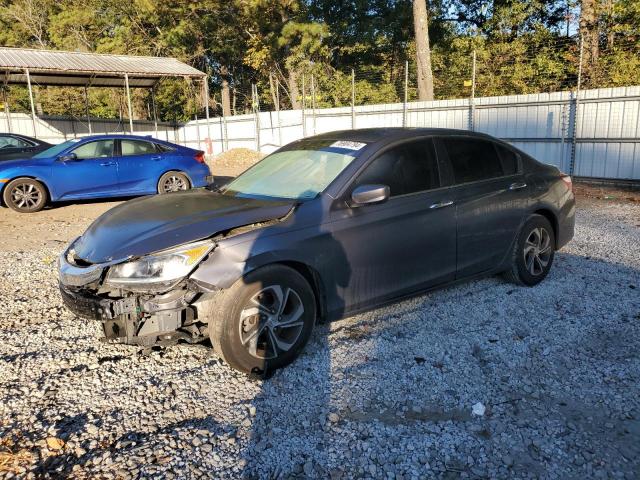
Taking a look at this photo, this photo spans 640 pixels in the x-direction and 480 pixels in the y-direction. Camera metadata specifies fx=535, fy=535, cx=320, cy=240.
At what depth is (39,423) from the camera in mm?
3051

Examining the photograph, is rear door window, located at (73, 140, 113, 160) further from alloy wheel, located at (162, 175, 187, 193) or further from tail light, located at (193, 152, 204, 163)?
tail light, located at (193, 152, 204, 163)

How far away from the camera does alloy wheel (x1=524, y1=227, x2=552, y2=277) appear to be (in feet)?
17.1

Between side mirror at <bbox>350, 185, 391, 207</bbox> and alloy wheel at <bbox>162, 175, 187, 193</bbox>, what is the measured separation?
8336 millimetres

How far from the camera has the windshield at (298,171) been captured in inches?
163

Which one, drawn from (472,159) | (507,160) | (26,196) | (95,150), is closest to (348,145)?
(472,159)

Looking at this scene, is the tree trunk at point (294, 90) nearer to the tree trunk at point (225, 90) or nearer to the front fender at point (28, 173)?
the tree trunk at point (225, 90)

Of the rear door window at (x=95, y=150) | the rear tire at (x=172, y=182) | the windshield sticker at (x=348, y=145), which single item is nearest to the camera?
the windshield sticker at (x=348, y=145)

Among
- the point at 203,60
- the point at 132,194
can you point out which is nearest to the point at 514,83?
the point at 132,194

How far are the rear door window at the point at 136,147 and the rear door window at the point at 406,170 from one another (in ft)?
27.1

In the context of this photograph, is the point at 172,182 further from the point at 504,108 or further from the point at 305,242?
the point at 504,108

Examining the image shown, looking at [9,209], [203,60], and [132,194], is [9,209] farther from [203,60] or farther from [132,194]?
→ [203,60]

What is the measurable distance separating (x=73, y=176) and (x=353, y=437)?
9288mm

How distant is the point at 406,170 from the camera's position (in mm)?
4332

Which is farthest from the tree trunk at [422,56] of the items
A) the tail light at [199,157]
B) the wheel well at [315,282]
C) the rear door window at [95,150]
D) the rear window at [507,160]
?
the wheel well at [315,282]
